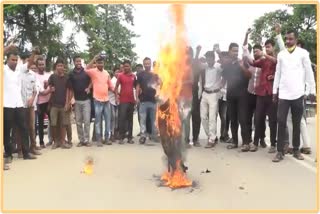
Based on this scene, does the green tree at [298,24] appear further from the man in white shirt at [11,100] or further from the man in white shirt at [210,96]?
the man in white shirt at [11,100]

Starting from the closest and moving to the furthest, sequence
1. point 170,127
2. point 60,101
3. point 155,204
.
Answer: point 155,204 < point 170,127 < point 60,101

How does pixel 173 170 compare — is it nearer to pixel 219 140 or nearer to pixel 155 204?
pixel 155 204

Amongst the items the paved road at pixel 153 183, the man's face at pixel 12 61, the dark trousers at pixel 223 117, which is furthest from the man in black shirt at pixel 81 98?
the dark trousers at pixel 223 117

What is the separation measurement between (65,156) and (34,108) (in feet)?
4.20

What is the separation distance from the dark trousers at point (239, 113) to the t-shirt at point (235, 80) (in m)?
0.09

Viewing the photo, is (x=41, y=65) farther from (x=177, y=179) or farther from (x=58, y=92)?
(x=177, y=179)

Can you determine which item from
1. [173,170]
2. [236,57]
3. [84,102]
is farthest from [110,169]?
[236,57]

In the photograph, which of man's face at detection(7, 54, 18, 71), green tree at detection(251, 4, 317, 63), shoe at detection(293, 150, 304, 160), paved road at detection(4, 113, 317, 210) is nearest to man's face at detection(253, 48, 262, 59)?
paved road at detection(4, 113, 317, 210)

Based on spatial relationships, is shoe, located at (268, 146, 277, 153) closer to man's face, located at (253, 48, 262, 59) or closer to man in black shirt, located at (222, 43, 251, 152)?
man in black shirt, located at (222, 43, 251, 152)

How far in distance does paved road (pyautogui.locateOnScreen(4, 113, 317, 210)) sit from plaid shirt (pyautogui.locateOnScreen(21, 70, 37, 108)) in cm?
114

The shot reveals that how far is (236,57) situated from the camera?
9.59 m

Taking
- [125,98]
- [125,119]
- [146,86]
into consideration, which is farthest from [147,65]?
[125,119]

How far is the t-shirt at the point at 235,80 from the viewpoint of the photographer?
31.1 feet

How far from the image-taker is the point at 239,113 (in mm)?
9445
